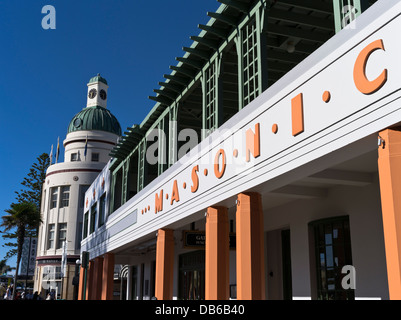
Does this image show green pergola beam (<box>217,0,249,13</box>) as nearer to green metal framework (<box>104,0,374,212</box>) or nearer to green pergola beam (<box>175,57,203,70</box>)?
green metal framework (<box>104,0,374,212</box>)

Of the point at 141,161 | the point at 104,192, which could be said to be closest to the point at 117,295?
the point at 104,192

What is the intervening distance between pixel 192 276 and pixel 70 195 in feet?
93.2

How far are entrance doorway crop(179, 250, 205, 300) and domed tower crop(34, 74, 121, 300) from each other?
84.0ft

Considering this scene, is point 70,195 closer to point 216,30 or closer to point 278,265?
point 278,265

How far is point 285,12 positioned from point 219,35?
1.67m

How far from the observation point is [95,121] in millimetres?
47406

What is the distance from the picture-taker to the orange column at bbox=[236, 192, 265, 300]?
30.1 feet

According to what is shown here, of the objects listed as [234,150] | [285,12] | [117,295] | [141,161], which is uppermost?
[285,12]

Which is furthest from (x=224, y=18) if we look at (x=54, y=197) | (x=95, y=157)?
(x=54, y=197)

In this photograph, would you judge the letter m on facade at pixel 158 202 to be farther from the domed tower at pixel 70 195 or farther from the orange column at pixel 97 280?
the domed tower at pixel 70 195

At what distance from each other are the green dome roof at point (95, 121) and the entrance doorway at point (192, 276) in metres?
29.2

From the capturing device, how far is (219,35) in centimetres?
1166

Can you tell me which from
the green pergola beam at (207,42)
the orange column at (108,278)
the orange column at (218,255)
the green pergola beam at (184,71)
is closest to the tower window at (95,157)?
the orange column at (108,278)
